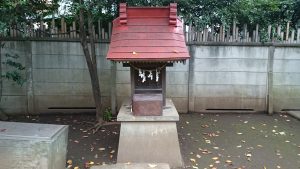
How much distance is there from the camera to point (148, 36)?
17.1ft

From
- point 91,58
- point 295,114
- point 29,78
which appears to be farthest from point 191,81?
point 29,78

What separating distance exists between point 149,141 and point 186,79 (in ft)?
10.6

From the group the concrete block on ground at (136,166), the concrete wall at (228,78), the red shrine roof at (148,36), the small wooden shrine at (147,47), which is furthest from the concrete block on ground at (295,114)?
the concrete block on ground at (136,166)

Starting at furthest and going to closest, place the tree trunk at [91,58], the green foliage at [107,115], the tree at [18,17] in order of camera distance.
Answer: the green foliage at [107,115], the tree trunk at [91,58], the tree at [18,17]

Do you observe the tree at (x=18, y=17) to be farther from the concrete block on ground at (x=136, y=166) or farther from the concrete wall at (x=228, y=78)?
the concrete wall at (x=228, y=78)

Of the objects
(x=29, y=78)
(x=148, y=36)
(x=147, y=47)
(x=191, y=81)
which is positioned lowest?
(x=191, y=81)

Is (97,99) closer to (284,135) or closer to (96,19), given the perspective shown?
(96,19)

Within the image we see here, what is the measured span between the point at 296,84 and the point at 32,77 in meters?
6.65

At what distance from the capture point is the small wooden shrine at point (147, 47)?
4.99 metres

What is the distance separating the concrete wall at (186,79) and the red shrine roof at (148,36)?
278 cm

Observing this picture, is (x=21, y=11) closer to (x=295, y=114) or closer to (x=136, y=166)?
(x=136, y=166)

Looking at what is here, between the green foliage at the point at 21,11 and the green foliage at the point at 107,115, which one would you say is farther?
the green foliage at the point at 107,115

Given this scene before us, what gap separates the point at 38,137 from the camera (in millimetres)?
4074

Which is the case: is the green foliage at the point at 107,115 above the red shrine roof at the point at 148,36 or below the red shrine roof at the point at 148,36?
below
